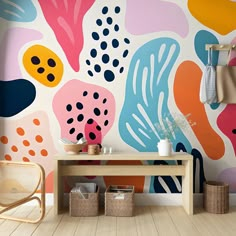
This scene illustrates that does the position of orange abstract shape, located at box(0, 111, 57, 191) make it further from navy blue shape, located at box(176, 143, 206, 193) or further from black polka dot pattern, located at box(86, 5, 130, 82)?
Result: navy blue shape, located at box(176, 143, 206, 193)

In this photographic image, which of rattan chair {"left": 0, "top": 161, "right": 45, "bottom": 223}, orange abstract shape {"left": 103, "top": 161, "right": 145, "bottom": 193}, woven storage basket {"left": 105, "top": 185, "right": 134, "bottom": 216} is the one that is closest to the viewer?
rattan chair {"left": 0, "top": 161, "right": 45, "bottom": 223}

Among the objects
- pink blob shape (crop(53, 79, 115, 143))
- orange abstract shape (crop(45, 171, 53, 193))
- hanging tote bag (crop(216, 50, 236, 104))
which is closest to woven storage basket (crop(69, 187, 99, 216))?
orange abstract shape (crop(45, 171, 53, 193))

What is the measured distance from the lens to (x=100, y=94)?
3.49 meters

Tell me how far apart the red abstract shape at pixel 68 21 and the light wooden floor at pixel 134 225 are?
155 centimetres

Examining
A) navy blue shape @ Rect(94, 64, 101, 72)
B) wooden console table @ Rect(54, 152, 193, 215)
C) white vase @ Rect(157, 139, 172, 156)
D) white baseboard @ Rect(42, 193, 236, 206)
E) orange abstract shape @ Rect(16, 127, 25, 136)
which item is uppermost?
navy blue shape @ Rect(94, 64, 101, 72)

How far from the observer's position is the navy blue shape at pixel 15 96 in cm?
347

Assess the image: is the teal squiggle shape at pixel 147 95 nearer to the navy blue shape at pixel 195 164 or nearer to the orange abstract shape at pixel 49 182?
the navy blue shape at pixel 195 164

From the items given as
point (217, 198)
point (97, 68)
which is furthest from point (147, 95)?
point (217, 198)

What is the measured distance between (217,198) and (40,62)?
7.25 ft

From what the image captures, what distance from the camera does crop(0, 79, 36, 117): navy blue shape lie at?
347 cm

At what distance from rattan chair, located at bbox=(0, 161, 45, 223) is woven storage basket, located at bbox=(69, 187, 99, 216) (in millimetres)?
303

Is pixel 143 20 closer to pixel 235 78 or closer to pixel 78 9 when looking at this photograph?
pixel 78 9

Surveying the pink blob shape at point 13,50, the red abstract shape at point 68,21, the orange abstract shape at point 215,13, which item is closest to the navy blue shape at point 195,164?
the orange abstract shape at point 215,13

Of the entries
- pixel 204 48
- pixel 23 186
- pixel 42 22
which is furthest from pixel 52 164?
pixel 204 48
